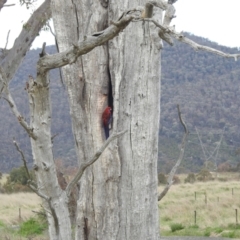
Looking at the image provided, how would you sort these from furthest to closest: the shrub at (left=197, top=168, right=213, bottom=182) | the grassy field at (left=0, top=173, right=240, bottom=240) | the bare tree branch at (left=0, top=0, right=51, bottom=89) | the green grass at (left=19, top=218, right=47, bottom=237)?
1. the shrub at (left=197, top=168, right=213, bottom=182)
2. the grassy field at (left=0, top=173, right=240, bottom=240)
3. the green grass at (left=19, top=218, right=47, bottom=237)
4. the bare tree branch at (left=0, top=0, right=51, bottom=89)

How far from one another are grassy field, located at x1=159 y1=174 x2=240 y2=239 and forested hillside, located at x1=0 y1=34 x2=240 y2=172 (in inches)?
412

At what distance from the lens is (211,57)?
54.0 m

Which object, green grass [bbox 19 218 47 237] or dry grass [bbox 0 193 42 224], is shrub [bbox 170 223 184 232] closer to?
green grass [bbox 19 218 47 237]

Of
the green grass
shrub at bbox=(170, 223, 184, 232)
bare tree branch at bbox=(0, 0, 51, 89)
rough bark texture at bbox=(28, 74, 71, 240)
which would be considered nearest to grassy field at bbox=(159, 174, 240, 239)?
shrub at bbox=(170, 223, 184, 232)

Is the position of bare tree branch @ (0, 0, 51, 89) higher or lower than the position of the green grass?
higher

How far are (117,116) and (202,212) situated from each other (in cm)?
1206

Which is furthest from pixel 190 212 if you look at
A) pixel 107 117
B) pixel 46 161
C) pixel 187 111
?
pixel 187 111

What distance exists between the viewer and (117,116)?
2.72 metres

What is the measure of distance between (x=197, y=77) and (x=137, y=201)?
4952cm

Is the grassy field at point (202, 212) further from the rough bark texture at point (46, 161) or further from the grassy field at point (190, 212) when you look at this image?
the rough bark texture at point (46, 161)

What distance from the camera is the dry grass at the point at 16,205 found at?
14430 millimetres

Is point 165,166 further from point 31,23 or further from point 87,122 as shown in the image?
point 87,122

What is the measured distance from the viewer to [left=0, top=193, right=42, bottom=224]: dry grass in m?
14.4

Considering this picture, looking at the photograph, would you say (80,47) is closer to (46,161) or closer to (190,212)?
(46,161)
